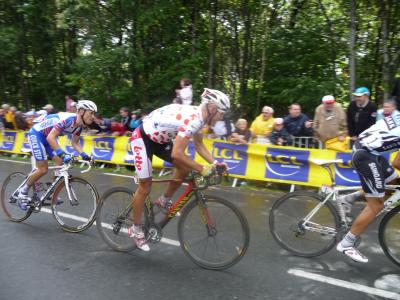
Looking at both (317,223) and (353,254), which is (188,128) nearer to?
(317,223)

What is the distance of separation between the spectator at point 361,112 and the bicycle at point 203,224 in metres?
4.63

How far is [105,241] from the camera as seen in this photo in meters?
5.11

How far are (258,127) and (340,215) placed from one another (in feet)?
16.3

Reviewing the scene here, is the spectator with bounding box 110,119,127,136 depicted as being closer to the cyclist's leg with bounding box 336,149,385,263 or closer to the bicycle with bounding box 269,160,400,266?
the bicycle with bounding box 269,160,400,266

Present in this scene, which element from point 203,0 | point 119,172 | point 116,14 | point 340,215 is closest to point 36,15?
point 116,14

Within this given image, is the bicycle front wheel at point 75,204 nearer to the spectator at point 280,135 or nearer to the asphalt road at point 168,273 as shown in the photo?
the asphalt road at point 168,273

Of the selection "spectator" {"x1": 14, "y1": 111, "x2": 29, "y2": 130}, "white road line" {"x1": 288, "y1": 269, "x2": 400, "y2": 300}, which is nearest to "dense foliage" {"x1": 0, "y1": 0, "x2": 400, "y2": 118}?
"spectator" {"x1": 14, "y1": 111, "x2": 29, "y2": 130}

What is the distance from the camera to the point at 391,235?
Result: 14.6 feet

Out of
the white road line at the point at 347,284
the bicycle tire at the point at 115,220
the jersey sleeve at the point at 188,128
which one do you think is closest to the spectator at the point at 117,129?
the bicycle tire at the point at 115,220

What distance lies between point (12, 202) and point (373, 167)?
191 inches

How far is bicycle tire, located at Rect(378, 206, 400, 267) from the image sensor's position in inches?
172

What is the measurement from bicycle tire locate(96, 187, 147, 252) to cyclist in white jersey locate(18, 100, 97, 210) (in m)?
0.78

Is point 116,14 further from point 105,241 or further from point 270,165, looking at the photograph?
point 105,241

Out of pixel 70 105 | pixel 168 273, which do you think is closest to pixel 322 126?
pixel 168 273
